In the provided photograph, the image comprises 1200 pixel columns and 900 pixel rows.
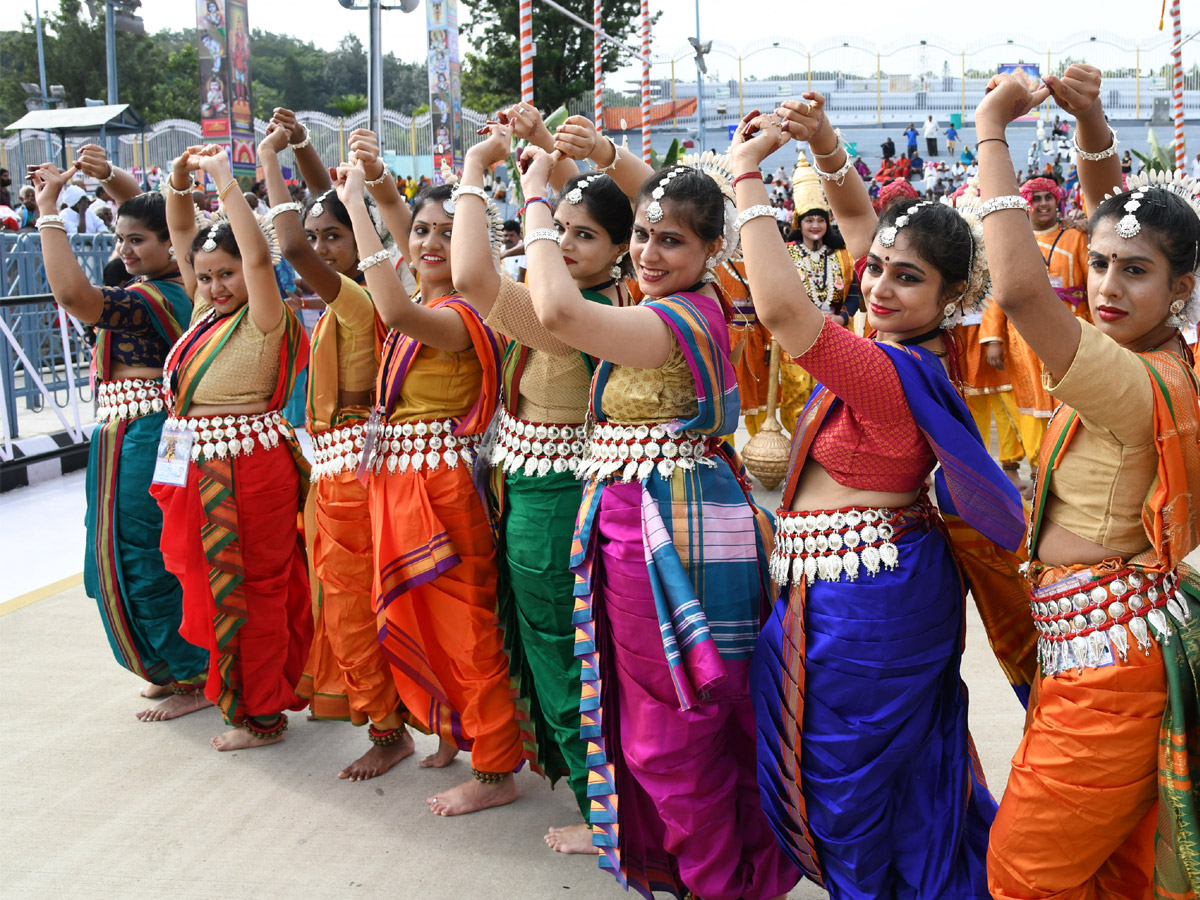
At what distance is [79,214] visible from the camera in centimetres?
1407

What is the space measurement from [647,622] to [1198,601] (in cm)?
110

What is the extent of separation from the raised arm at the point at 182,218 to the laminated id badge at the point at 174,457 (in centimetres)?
59

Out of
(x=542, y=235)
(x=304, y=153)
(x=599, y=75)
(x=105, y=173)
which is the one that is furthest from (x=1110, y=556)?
(x=599, y=75)

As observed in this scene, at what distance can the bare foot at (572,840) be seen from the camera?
113 inches

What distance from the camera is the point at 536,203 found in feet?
7.78

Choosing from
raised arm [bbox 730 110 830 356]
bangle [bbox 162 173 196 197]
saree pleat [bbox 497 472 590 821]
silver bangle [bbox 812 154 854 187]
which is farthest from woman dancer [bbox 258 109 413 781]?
raised arm [bbox 730 110 830 356]

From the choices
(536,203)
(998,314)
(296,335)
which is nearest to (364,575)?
(296,335)

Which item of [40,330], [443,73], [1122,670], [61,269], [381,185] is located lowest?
[1122,670]

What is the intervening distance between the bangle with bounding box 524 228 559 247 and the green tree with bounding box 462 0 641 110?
26.5m

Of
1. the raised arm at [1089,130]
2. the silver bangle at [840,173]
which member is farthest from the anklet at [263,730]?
the raised arm at [1089,130]

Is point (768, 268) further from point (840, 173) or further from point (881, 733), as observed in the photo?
point (881, 733)

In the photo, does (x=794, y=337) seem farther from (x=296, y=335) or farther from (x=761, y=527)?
(x=296, y=335)

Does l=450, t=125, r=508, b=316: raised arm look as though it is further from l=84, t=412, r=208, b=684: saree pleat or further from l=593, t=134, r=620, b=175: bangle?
l=84, t=412, r=208, b=684: saree pleat

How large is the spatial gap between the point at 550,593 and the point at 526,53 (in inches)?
63.0
